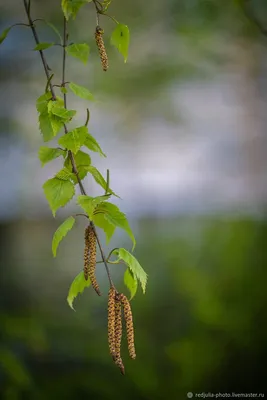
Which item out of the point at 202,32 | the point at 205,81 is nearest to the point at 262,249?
the point at 205,81

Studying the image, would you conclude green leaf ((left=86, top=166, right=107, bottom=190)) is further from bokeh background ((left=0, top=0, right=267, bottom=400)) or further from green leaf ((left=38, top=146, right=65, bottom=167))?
bokeh background ((left=0, top=0, right=267, bottom=400))

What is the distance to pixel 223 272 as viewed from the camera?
1497mm

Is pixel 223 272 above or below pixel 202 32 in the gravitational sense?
below

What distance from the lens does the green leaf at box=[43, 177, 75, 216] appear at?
24.3 inches

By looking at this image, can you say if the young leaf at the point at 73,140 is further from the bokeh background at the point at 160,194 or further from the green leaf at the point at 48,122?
the bokeh background at the point at 160,194

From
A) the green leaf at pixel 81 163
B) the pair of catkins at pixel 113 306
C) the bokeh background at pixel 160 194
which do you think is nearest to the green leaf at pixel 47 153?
the green leaf at pixel 81 163

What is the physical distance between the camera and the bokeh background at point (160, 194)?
1.48m

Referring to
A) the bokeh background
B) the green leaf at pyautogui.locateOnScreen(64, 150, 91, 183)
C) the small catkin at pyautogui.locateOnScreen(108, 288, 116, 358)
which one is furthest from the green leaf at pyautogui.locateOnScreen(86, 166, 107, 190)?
the bokeh background

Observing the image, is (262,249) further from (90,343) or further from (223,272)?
(90,343)

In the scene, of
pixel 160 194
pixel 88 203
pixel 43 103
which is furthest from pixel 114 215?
pixel 160 194

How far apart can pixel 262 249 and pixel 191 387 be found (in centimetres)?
43

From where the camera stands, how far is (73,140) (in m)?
0.63

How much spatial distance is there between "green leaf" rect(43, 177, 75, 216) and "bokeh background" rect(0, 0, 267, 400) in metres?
0.84

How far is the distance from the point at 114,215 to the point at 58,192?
0.07 m
